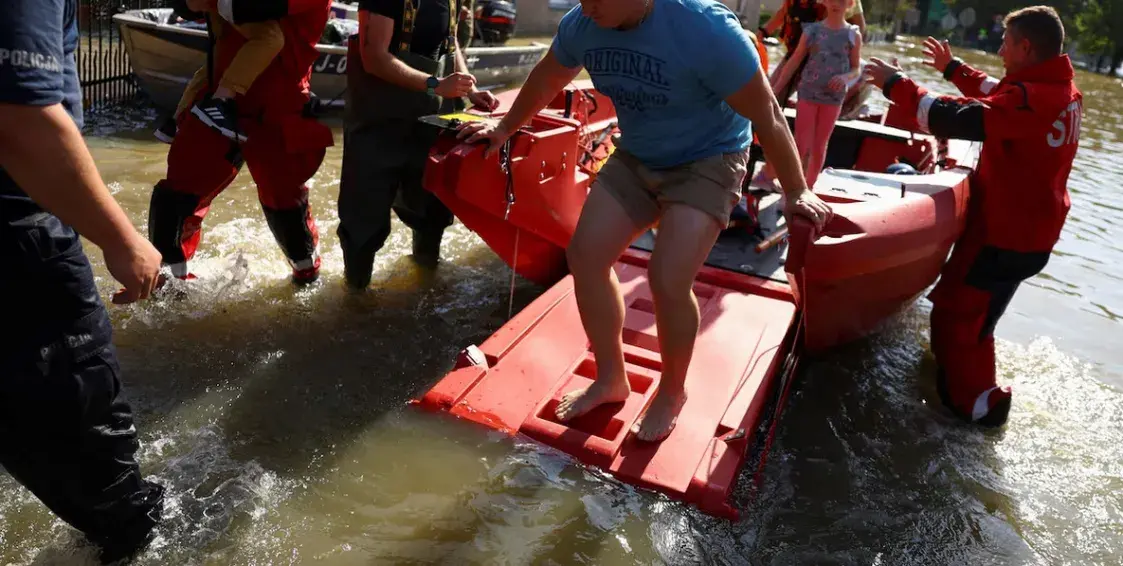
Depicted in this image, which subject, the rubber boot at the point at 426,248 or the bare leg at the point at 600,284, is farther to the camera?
the rubber boot at the point at 426,248

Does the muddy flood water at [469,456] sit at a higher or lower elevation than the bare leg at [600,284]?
lower

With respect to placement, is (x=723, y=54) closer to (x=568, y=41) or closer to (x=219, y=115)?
(x=568, y=41)

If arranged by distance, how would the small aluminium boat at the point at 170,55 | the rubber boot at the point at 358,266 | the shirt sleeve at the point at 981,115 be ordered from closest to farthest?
the shirt sleeve at the point at 981,115
the rubber boot at the point at 358,266
the small aluminium boat at the point at 170,55

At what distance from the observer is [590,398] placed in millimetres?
3242

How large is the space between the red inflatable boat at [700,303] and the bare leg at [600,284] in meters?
0.10

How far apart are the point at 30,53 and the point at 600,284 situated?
6.10ft

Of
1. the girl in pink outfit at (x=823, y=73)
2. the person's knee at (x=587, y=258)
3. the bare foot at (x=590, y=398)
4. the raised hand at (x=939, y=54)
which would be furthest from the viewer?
the girl in pink outfit at (x=823, y=73)

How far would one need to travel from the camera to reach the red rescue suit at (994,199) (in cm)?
371

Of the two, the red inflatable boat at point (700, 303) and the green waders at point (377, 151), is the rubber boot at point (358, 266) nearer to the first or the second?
the green waders at point (377, 151)

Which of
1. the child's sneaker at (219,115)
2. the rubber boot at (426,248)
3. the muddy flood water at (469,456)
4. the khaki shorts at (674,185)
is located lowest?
the muddy flood water at (469,456)

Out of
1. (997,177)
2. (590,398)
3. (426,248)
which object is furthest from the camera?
(426,248)

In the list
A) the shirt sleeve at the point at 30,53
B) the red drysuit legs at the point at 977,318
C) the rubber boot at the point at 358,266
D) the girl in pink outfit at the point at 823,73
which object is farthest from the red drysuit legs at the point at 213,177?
the red drysuit legs at the point at 977,318

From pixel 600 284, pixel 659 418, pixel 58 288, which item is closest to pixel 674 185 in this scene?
pixel 600 284

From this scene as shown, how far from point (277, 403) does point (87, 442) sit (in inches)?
58.3
